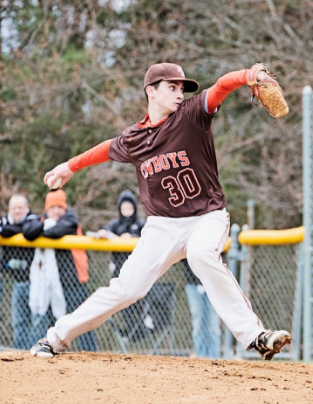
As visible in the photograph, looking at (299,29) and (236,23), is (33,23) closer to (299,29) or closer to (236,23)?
(236,23)

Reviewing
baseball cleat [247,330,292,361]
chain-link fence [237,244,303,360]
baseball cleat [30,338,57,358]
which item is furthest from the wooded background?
baseball cleat [247,330,292,361]

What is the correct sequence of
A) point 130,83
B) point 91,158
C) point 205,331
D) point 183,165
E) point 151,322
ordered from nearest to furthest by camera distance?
point 183,165, point 91,158, point 205,331, point 151,322, point 130,83

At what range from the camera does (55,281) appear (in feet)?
23.3

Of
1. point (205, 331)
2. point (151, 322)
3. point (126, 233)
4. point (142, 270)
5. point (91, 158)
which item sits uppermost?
point (91, 158)

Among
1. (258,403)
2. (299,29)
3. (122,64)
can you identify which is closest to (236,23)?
(299,29)

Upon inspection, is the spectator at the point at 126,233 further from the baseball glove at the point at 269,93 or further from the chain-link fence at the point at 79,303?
the baseball glove at the point at 269,93

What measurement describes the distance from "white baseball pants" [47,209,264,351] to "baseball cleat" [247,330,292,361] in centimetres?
6

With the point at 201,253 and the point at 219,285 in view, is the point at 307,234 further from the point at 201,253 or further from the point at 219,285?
the point at 201,253

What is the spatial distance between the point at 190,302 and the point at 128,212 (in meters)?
1.25

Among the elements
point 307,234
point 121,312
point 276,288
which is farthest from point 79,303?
point 276,288

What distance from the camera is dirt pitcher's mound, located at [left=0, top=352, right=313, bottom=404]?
3756mm

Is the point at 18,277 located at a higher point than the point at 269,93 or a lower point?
lower

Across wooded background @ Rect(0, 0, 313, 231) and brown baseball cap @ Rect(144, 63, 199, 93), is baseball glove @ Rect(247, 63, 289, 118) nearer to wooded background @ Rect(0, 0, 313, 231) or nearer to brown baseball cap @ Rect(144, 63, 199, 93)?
brown baseball cap @ Rect(144, 63, 199, 93)

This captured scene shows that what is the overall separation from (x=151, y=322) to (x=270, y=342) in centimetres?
276
